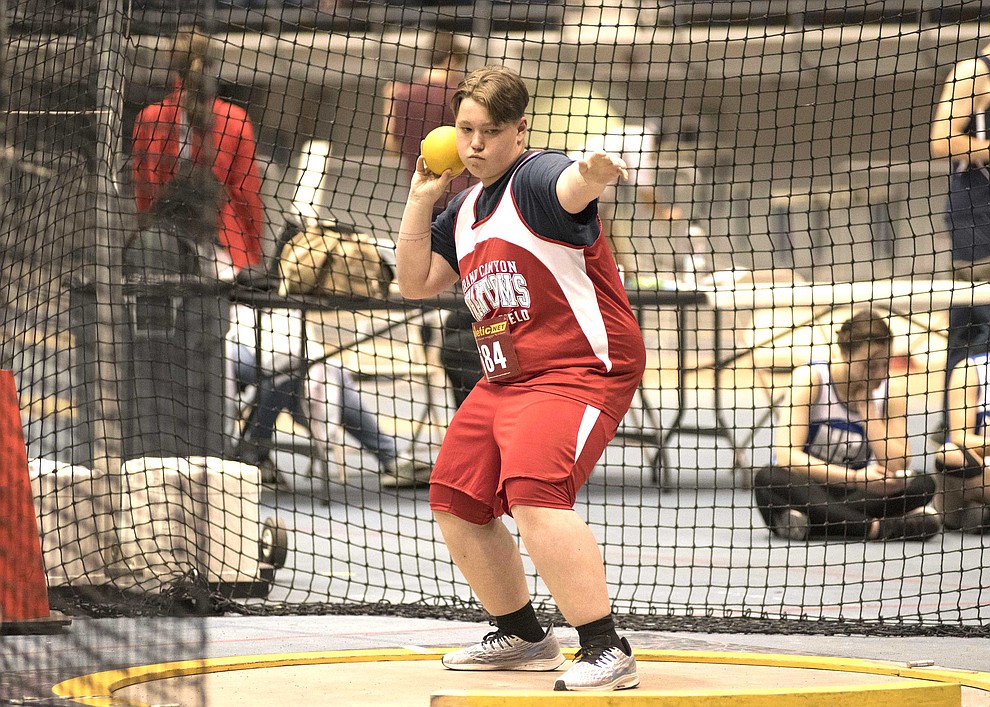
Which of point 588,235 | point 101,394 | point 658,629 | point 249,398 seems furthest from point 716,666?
point 249,398

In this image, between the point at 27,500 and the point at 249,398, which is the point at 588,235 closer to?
the point at 27,500

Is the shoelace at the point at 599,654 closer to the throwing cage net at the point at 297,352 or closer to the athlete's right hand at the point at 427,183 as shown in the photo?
the throwing cage net at the point at 297,352

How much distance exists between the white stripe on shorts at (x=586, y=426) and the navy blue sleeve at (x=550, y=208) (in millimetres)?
366

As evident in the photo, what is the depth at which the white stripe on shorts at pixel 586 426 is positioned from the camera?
9.20ft

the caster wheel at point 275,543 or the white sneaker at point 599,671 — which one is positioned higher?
the caster wheel at point 275,543

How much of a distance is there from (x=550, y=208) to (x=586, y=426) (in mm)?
480

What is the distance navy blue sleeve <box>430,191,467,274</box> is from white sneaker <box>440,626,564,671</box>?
3.04 feet

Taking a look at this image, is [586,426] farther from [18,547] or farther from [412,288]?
[18,547]

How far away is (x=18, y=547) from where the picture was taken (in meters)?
3.63

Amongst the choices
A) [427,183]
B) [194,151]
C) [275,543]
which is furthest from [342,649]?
[194,151]

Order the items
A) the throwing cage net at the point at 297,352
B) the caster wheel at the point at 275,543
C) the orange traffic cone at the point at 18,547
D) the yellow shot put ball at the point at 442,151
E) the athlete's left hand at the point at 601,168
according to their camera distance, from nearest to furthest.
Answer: the athlete's left hand at the point at 601,168 → the yellow shot put ball at the point at 442,151 → the orange traffic cone at the point at 18,547 → the throwing cage net at the point at 297,352 → the caster wheel at the point at 275,543

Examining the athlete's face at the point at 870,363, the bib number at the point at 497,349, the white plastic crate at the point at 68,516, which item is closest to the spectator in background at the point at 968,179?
the athlete's face at the point at 870,363

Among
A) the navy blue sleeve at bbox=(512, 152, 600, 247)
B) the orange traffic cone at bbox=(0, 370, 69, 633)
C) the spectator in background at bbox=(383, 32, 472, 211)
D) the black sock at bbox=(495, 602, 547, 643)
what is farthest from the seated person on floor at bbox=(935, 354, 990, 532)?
the orange traffic cone at bbox=(0, 370, 69, 633)

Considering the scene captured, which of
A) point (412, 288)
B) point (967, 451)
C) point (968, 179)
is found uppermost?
point (968, 179)
